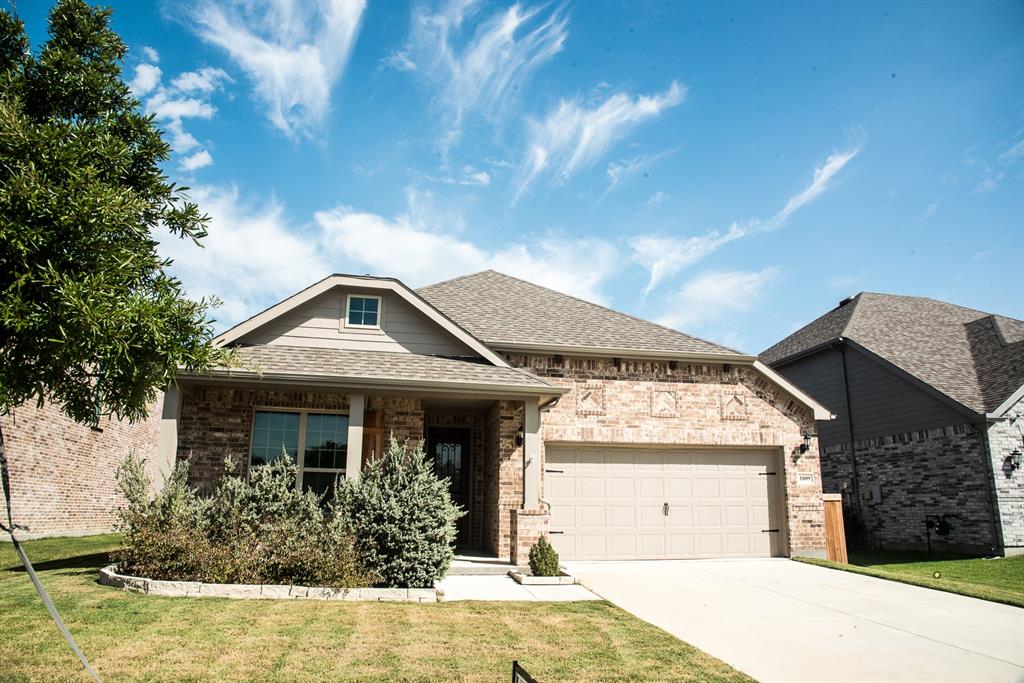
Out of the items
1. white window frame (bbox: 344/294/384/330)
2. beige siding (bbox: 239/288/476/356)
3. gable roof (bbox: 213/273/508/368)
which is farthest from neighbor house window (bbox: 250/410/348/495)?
white window frame (bbox: 344/294/384/330)

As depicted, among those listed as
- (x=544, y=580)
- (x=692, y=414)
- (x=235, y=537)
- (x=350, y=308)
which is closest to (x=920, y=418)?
(x=692, y=414)

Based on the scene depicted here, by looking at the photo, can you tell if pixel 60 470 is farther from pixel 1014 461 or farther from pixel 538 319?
pixel 1014 461

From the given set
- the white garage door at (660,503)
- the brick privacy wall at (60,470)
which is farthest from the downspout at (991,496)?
Result: the brick privacy wall at (60,470)

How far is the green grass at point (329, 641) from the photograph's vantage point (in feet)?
18.3

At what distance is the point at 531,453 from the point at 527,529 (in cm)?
141

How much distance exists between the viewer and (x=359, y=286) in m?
12.9

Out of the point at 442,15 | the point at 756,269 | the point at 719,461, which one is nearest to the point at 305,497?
the point at 442,15

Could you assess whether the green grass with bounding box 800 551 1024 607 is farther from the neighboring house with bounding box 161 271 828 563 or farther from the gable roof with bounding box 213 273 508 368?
the gable roof with bounding box 213 273 508 368

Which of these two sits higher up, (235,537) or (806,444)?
(806,444)

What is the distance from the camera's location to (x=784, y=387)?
1518 centimetres

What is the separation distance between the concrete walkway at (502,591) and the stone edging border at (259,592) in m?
0.63

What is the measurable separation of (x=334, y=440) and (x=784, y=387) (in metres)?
10.1

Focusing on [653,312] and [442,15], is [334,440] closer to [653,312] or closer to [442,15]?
[442,15]

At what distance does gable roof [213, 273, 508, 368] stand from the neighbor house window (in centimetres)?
165
